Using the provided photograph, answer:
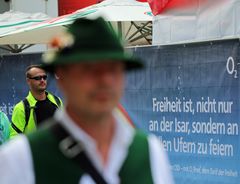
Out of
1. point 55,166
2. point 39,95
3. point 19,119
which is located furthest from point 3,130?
point 55,166

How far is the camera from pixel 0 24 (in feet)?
60.8

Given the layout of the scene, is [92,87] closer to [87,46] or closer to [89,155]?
[87,46]

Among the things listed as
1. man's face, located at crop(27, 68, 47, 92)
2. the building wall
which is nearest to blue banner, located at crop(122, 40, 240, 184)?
man's face, located at crop(27, 68, 47, 92)

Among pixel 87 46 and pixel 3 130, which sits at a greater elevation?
pixel 87 46

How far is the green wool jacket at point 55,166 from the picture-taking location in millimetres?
2666

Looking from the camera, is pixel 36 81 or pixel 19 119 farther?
pixel 36 81

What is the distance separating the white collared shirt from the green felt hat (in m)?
0.19

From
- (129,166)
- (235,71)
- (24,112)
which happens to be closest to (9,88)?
(24,112)

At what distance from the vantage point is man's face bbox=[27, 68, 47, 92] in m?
9.18

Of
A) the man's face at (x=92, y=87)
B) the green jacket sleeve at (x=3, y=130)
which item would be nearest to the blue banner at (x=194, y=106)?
the green jacket sleeve at (x=3, y=130)

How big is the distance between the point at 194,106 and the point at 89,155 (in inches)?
268

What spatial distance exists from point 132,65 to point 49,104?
6290 millimetres

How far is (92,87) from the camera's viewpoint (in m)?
2.56

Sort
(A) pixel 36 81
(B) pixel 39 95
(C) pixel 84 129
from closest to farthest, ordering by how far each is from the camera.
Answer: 1. (C) pixel 84 129
2. (B) pixel 39 95
3. (A) pixel 36 81
